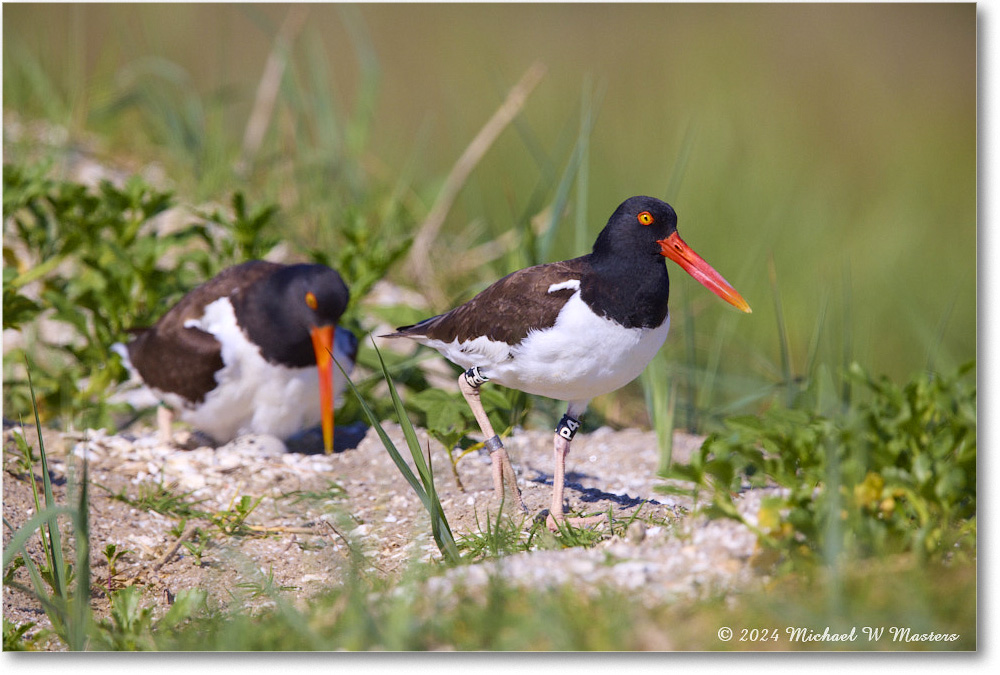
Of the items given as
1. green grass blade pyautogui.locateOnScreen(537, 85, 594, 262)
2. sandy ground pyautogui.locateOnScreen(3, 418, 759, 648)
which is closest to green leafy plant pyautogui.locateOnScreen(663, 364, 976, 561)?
sandy ground pyautogui.locateOnScreen(3, 418, 759, 648)

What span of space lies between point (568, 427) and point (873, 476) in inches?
38.1

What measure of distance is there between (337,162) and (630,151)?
1.67 meters

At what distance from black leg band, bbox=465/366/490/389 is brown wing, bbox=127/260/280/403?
3.91 ft

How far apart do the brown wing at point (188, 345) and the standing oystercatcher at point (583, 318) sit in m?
1.23

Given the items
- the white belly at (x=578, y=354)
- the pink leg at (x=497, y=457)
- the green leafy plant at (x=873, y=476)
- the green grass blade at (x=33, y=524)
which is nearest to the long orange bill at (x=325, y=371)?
the pink leg at (x=497, y=457)

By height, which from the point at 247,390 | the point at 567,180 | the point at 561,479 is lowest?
the point at 561,479

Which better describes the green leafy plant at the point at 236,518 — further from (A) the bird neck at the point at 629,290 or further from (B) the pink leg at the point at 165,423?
(A) the bird neck at the point at 629,290

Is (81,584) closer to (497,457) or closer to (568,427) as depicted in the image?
(497,457)

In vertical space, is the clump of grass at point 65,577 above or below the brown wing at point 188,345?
below

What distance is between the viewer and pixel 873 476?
233 centimetres

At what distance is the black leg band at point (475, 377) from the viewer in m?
2.94

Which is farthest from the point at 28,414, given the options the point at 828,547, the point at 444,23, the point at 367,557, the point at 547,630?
the point at 828,547

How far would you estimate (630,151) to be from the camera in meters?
4.33

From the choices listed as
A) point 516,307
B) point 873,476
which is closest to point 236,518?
point 516,307
